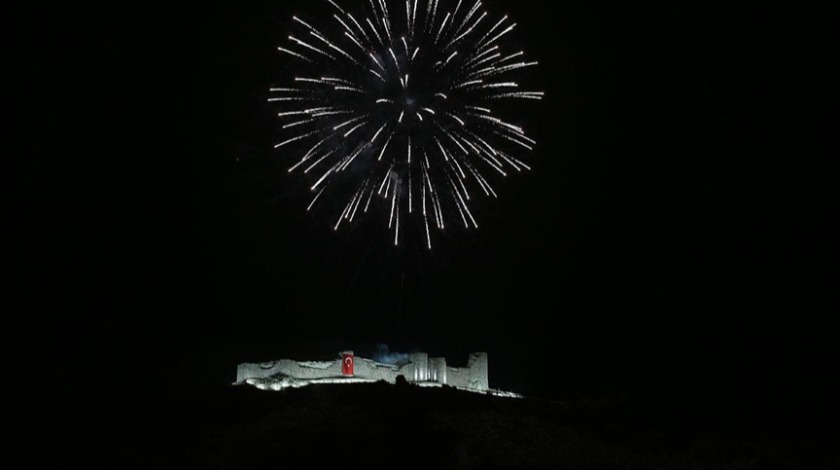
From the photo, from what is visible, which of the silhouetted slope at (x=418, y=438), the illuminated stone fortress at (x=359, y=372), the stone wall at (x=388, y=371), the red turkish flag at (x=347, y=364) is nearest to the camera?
the silhouetted slope at (x=418, y=438)

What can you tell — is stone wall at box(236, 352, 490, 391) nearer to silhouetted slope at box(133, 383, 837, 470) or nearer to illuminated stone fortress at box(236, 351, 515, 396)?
illuminated stone fortress at box(236, 351, 515, 396)

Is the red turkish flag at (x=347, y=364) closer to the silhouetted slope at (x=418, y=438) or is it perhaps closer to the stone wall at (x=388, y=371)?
the stone wall at (x=388, y=371)

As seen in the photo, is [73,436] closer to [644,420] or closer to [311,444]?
[311,444]

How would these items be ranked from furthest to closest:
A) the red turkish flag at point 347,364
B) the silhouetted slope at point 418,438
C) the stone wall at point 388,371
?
1. the red turkish flag at point 347,364
2. the stone wall at point 388,371
3. the silhouetted slope at point 418,438

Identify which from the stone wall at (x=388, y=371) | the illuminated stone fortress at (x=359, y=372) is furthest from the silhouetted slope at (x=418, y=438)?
the stone wall at (x=388, y=371)

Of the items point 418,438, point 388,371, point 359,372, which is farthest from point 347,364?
point 418,438

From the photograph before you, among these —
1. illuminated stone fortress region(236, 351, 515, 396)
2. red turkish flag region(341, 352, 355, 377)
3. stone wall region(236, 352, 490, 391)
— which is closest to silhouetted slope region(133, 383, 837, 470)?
illuminated stone fortress region(236, 351, 515, 396)

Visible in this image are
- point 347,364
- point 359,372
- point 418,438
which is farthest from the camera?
point 359,372

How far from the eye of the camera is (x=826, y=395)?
155 feet

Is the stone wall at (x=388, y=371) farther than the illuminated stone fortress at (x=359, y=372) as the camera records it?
Yes

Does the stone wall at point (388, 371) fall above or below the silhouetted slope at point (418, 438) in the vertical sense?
above

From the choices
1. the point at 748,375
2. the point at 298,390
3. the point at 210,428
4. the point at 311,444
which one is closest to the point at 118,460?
the point at 210,428

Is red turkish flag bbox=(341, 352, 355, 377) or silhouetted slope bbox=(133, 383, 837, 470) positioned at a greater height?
red turkish flag bbox=(341, 352, 355, 377)

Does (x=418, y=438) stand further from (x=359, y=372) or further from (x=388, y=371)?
(x=388, y=371)
